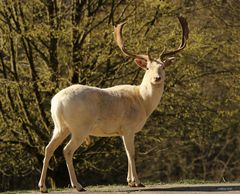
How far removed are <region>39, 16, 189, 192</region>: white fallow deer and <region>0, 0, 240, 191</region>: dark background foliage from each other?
16.4 feet

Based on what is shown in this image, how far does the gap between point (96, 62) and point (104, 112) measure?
689cm

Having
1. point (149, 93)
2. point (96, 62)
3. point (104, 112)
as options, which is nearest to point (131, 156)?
point (104, 112)

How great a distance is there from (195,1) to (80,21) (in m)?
4.14

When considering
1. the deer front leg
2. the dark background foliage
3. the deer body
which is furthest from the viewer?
the dark background foliage

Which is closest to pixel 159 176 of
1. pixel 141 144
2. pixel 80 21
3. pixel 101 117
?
pixel 141 144

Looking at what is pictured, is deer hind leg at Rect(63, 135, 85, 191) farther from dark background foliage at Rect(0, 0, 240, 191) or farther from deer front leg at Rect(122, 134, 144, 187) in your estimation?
dark background foliage at Rect(0, 0, 240, 191)

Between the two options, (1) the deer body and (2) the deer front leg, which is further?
(2) the deer front leg

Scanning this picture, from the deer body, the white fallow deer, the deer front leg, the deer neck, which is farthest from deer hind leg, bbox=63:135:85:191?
the deer neck

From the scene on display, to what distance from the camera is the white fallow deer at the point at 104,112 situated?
425 inches

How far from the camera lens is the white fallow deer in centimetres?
1080

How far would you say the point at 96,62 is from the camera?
704 inches

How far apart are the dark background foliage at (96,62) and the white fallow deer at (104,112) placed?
16.4 ft

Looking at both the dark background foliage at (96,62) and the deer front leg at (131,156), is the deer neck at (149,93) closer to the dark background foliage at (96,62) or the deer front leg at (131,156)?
the deer front leg at (131,156)

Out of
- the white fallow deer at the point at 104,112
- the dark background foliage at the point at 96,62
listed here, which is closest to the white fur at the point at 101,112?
the white fallow deer at the point at 104,112
